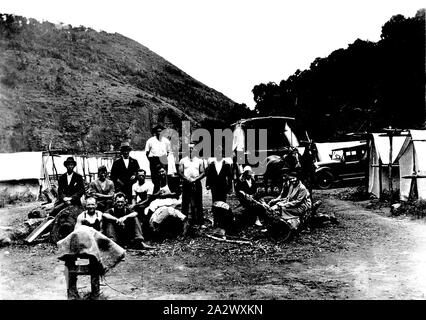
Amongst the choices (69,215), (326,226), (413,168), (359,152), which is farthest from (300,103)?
(69,215)

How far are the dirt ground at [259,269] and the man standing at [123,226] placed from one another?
0.40 metres

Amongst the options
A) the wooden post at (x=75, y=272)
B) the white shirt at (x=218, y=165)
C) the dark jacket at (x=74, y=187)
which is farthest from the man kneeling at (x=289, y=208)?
the wooden post at (x=75, y=272)

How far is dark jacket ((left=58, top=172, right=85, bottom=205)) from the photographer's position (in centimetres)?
921

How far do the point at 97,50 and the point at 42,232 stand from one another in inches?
2580

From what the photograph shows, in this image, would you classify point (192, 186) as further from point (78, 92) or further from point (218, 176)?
point (78, 92)

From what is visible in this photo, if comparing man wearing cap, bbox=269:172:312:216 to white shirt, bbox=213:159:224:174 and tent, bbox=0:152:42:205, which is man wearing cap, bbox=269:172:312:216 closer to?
white shirt, bbox=213:159:224:174

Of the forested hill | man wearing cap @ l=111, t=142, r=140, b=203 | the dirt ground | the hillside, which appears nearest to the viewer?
the dirt ground

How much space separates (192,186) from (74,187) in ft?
8.14

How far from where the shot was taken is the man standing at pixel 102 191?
9.41m

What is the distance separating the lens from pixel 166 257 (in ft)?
26.6

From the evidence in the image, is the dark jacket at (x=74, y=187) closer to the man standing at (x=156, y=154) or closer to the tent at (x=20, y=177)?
the man standing at (x=156, y=154)

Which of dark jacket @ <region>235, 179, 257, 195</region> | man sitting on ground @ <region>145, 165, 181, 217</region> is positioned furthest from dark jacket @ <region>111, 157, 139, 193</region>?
dark jacket @ <region>235, 179, 257, 195</region>

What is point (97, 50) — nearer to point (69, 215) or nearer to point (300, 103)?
point (300, 103)

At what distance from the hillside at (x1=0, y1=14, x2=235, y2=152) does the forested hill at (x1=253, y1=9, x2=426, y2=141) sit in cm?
1244
